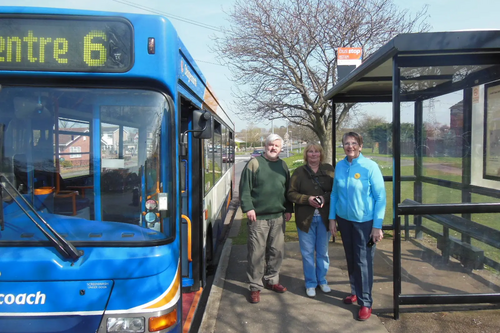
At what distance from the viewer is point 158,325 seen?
2.39m

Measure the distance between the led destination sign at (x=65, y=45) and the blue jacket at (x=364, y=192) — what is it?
2347 mm

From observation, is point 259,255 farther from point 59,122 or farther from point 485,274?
point 485,274

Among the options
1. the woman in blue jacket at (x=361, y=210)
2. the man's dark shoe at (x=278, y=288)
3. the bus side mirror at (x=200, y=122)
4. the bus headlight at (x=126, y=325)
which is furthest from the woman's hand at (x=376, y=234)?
the bus headlight at (x=126, y=325)

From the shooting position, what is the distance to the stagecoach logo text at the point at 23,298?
7.43 ft

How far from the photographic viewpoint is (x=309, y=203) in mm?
4035

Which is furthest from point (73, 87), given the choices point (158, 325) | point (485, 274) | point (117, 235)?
point (485, 274)


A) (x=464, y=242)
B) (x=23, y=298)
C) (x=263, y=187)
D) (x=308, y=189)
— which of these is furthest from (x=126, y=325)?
(x=464, y=242)

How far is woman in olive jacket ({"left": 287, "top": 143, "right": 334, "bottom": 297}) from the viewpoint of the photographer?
411cm

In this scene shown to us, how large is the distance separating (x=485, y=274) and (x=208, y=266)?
11.8 feet

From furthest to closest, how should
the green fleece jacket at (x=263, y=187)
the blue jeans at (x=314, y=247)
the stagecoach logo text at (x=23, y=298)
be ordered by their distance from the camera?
the blue jeans at (x=314, y=247), the green fleece jacket at (x=263, y=187), the stagecoach logo text at (x=23, y=298)

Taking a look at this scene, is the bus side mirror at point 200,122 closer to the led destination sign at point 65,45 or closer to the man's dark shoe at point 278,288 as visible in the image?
the led destination sign at point 65,45

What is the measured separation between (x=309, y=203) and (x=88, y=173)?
234 cm

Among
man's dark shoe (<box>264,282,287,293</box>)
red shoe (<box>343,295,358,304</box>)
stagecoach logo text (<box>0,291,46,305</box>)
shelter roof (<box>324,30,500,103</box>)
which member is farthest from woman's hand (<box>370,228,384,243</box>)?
stagecoach logo text (<box>0,291,46,305</box>)

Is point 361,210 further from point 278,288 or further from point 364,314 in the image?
point 278,288
